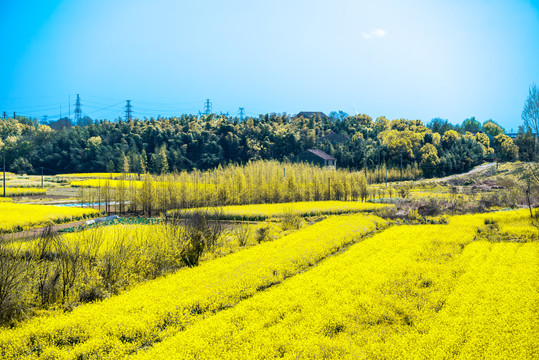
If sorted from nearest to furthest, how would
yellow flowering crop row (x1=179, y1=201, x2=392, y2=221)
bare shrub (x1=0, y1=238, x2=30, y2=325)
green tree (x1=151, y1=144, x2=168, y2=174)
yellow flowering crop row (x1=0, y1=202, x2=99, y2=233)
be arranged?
bare shrub (x1=0, y1=238, x2=30, y2=325)
yellow flowering crop row (x1=0, y1=202, x2=99, y2=233)
yellow flowering crop row (x1=179, y1=201, x2=392, y2=221)
green tree (x1=151, y1=144, x2=168, y2=174)

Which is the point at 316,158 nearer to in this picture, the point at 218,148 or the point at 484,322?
the point at 218,148

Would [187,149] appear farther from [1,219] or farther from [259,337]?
[259,337]

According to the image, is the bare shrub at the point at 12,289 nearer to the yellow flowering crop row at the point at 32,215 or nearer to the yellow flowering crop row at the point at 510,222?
the yellow flowering crop row at the point at 32,215

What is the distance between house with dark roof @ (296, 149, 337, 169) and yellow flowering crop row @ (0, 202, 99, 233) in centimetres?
4070

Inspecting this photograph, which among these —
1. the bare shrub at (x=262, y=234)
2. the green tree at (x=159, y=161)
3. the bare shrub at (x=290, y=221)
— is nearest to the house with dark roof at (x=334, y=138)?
the green tree at (x=159, y=161)

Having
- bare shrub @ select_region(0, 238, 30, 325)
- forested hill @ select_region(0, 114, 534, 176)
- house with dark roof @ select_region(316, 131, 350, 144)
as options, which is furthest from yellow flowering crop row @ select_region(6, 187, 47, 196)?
house with dark roof @ select_region(316, 131, 350, 144)

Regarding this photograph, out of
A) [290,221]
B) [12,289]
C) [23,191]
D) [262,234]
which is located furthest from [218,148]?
[12,289]

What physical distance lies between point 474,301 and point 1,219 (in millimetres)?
23607

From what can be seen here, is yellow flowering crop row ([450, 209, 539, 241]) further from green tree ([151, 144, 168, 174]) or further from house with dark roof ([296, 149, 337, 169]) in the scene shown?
green tree ([151, 144, 168, 174])

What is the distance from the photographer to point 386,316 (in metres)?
8.71

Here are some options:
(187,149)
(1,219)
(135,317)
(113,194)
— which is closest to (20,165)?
(187,149)

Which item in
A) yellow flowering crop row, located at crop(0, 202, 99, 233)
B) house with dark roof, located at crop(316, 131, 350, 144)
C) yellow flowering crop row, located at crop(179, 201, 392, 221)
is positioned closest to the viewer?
yellow flowering crop row, located at crop(0, 202, 99, 233)

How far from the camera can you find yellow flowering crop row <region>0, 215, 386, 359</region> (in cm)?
758

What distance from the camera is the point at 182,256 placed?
15.0 m
